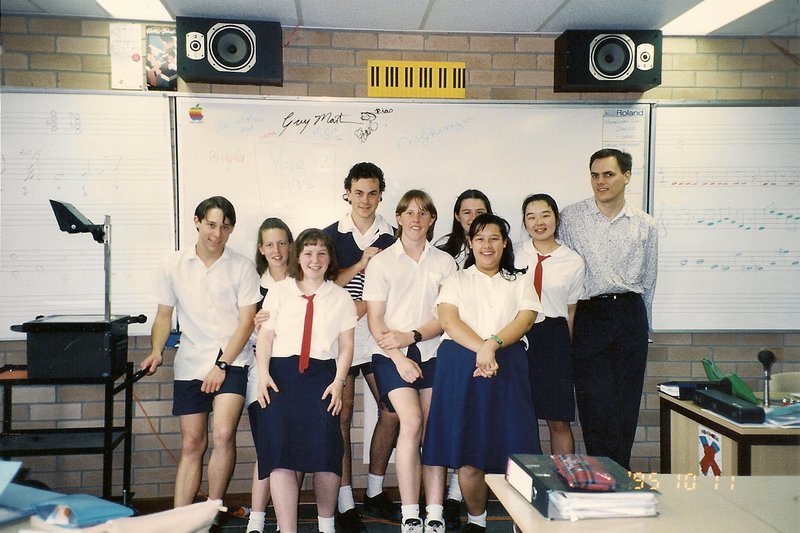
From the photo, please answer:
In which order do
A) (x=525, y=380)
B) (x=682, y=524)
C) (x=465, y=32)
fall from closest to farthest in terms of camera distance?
(x=682, y=524), (x=525, y=380), (x=465, y=32)

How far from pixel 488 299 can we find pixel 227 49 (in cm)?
189

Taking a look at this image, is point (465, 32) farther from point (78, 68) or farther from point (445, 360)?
point (78, 68)

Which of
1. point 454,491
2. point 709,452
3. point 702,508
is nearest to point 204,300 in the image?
point 454,491

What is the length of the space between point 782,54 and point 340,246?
284 centimetres

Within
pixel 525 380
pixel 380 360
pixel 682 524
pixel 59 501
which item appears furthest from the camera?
pixel 380 360

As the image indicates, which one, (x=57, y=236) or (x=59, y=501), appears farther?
(x=57, y=236)

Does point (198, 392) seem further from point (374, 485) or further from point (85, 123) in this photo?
point (85, 123)

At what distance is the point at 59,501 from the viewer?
1095 millimetres

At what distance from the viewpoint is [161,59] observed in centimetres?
309

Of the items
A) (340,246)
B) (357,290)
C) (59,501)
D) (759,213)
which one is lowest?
(59,501)

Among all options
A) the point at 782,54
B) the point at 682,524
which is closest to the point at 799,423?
the point at 682,524

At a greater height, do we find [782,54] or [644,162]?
[782,54]

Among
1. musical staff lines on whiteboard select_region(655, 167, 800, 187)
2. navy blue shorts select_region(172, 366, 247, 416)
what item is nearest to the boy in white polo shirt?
navy blue shorts select_region(172, 366, 247, 416)

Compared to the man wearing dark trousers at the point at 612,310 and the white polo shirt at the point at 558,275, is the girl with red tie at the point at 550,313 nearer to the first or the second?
the white polo shirt at the point at 558,275
